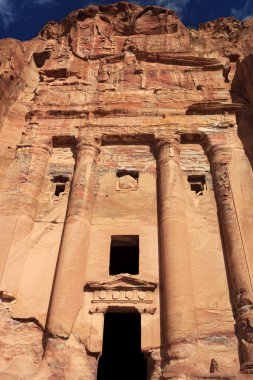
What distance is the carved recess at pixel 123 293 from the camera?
9554 millimetres

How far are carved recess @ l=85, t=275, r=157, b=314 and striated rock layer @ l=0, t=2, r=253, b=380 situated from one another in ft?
0.10

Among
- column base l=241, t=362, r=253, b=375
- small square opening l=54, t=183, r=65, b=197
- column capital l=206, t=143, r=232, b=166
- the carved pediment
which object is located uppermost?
column capital l=206, t=143, r=232, b=166

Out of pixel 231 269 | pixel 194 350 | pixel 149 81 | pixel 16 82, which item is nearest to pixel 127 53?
pixel 149 81

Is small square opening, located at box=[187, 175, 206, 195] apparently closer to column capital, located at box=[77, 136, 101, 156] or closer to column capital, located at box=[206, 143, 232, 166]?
column capital, located at box=[206, 143, 232, 166]

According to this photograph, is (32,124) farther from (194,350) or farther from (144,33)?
(194,350)

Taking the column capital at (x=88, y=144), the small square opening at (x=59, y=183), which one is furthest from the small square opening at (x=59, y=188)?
the column capital at (x=88, y=144)

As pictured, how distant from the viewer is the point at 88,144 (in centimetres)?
1334

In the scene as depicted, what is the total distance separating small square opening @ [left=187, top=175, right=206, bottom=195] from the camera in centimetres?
1249

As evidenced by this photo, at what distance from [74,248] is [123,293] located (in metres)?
1.80

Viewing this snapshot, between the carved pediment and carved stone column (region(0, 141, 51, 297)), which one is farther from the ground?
carved stone column (region(0, 141, 51, 297))

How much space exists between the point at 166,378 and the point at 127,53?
1365 cm

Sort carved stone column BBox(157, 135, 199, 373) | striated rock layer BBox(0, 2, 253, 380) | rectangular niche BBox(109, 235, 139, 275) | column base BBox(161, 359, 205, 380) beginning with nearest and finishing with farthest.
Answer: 1. column base BBox(161, 359, 205, 380)
2. carved stone column BBox(157, 135, 199, 373)
3. striated rock layer BBox(0, 2, 253, 380)
4. rectangular niche BBox(109, 235, 139, 275)

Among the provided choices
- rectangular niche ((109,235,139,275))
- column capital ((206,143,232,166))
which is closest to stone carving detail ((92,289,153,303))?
rectangular niche ((109,235,139,275))

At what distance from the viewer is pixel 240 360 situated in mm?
8453
